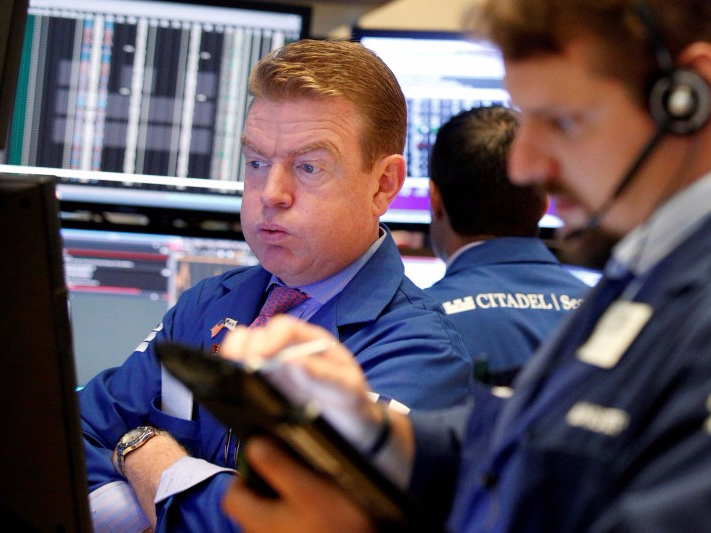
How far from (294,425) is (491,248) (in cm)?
157

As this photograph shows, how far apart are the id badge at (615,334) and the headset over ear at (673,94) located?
0.14 metres

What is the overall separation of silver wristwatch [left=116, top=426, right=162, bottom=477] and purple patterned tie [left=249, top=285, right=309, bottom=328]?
9.4 inches

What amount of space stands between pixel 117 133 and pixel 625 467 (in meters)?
2.04

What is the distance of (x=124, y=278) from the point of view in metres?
2.44

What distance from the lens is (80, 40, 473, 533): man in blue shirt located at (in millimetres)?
1446

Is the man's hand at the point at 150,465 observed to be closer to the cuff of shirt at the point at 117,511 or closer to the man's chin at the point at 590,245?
the cuff of shirt at the point at 117,511

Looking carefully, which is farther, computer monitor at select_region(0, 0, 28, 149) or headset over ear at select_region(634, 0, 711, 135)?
computer monitor at select_region(0, 0, 28, 149)

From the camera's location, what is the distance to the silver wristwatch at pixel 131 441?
147 cm

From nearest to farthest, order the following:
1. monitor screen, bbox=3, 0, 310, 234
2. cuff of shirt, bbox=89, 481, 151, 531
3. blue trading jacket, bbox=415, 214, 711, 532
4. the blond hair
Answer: blue trading jacket, bbox=415, 214, 711, 532 → cuff of shirt, bbox=89, 481, 151, 531 → the blond hair → monitor screen, bbox=3, 0, 310, 234

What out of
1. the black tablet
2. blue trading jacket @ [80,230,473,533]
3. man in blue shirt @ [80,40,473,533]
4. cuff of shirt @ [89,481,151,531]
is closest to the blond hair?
man in blue shirt @ [80,40,473,533]

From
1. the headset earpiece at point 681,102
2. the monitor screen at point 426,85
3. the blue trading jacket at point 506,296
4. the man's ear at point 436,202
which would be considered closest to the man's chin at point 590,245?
the headset earpiece at point 681,102

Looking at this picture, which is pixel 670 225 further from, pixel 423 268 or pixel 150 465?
pixel 423 268

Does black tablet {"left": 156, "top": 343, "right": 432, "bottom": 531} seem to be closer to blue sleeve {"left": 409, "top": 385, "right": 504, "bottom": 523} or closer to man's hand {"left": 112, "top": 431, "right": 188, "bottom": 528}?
blue sleeve {"left": 409, "top": 385, "right": 504, "bottom": 523}

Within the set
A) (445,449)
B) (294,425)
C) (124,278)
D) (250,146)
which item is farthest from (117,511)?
(124,278)
